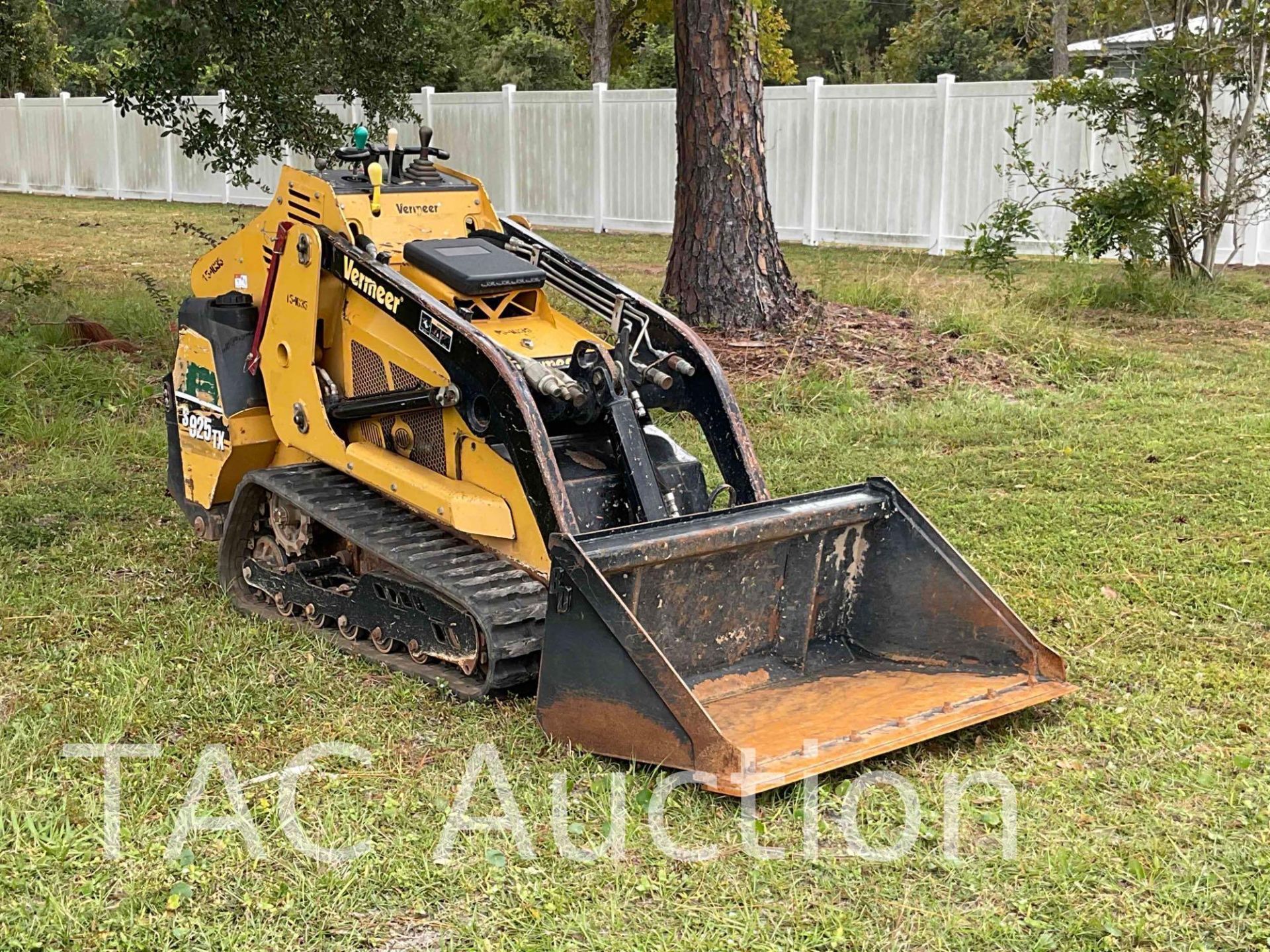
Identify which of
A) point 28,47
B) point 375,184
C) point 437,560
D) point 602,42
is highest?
point 602,42

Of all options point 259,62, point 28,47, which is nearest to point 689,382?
point 259,62

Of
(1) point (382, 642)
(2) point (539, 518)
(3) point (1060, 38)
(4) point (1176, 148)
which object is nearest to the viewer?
(2) point (539, 518)

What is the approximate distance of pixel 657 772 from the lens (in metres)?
3.73

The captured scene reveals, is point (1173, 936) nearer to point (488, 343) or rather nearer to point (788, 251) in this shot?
point (488, 343)

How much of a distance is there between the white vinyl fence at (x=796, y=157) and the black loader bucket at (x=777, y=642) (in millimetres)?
9593

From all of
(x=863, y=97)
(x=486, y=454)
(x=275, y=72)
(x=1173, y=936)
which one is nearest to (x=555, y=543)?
(x=486, y=454)

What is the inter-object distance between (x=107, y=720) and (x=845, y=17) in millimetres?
29747

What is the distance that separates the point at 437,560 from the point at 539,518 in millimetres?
403

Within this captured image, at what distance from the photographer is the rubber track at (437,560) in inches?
163

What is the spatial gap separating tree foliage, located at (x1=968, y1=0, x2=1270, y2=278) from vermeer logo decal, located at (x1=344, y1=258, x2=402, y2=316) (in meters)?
6.68

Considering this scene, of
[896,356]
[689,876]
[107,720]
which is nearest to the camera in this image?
[689,876]

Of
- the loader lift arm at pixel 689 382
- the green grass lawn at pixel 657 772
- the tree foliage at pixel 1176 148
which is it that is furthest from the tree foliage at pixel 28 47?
the tree foliage at pixel 1176 148

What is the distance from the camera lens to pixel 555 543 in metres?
3.81

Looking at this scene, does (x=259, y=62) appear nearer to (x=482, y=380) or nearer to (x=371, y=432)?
(x=371, y=432)
